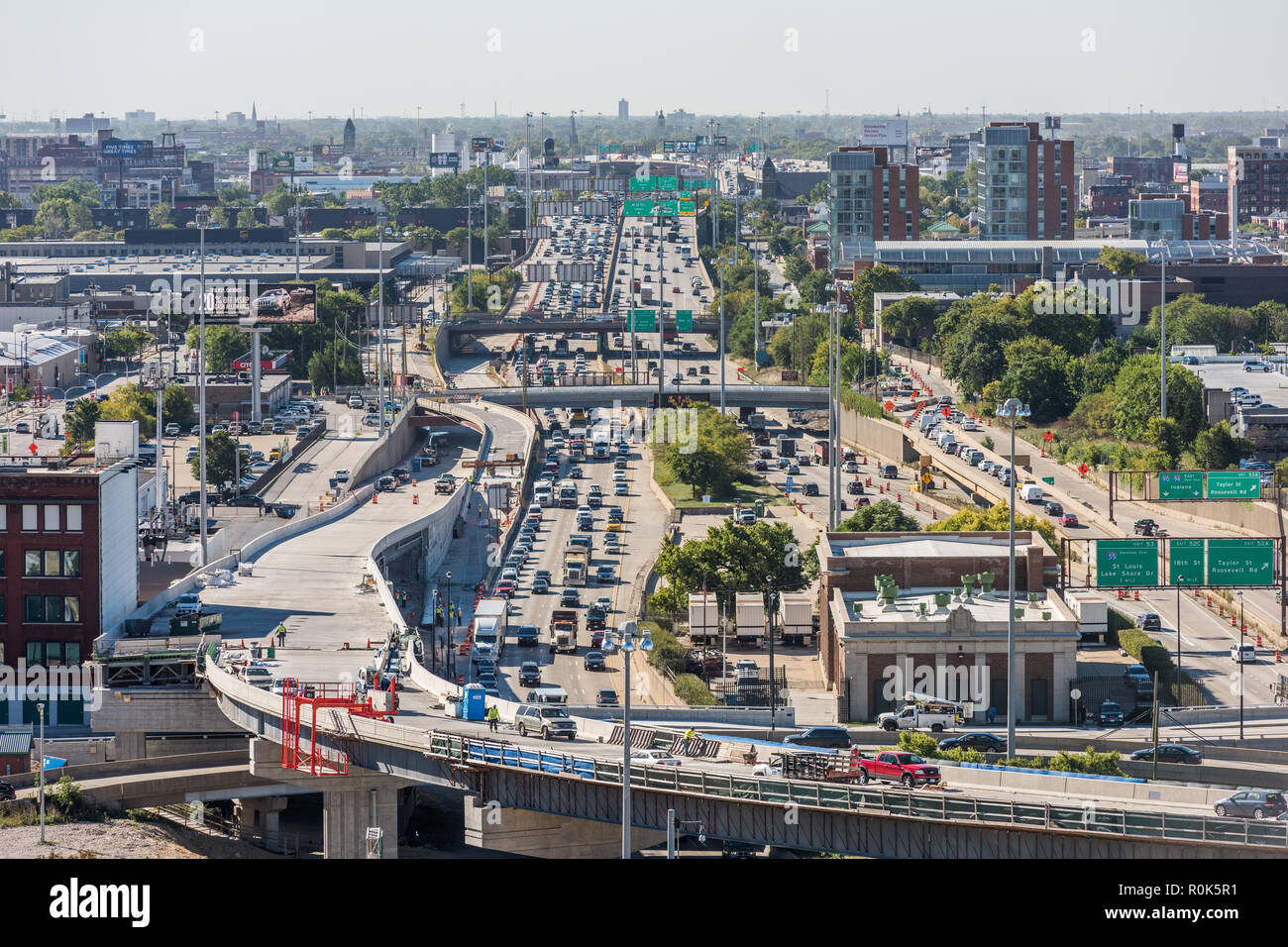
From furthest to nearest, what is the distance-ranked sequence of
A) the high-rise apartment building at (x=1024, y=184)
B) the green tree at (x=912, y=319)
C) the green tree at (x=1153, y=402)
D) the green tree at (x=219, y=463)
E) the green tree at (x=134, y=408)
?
the high-rise apartment building at (x=1024, y=184) < the green tree at (x=912, y=319) < the green tree at (x=134, y=408) < the green tree at (x=1153, y=402) < the green tree at (x=219, y=463)

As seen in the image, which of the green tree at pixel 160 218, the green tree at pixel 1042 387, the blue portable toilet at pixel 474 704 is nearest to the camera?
the blue portable toilet at pixel 474 704

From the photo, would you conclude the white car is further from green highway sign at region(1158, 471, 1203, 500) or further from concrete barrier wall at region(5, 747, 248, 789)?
green highway sign at region(1158, 471, 1203, 500)

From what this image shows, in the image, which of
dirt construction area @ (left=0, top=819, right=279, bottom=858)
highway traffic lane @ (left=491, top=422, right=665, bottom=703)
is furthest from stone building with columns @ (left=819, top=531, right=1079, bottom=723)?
dirt construction area @ (left=0, top=819, right=279, bottom=858)

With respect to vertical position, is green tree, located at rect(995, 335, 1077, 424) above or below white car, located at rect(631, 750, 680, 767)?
above

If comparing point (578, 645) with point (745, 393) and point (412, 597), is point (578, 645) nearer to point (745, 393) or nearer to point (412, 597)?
point (412, 597)

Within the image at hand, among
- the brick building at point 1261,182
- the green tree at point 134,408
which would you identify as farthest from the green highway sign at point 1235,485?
the brick building at point 1261,182

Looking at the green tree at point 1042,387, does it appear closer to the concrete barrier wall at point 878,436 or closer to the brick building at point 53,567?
the concrete barrier wall at point 878,436
